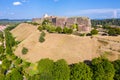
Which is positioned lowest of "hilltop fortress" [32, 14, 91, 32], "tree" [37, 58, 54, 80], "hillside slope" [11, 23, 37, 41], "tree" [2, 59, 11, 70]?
"tree" [2, 59, 11, 70]

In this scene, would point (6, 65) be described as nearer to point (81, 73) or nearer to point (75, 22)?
point (81, 73)

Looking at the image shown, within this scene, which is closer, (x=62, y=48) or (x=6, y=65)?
(x=6, y=65)

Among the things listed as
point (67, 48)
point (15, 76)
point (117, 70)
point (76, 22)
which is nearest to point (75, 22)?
point (76, 22)

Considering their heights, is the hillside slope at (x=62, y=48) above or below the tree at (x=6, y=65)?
above

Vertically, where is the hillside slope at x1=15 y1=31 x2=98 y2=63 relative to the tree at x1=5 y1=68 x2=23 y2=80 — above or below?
above

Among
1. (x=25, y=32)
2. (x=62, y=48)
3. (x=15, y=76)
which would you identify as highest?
(x=25, y=32)

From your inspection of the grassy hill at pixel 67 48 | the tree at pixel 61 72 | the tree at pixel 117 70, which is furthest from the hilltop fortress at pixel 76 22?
the tree at pixel 61 72

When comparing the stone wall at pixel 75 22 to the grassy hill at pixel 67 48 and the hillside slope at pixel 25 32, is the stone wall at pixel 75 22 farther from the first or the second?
the grassy hill at pixel 67 48

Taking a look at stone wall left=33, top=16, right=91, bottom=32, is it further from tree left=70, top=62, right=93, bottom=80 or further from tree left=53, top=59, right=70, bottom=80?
tree left=70, top=62, right=93, bottom=80

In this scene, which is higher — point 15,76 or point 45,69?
point 45,69

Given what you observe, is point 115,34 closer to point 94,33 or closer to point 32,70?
point 94,33

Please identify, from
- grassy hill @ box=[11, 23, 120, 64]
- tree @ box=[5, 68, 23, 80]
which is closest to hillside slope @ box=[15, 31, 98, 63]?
grassy hill @ box=[11, 23, 120, 64]

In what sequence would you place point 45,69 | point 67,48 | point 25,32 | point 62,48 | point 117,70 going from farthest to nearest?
point 25,32, point 62,48, point 67,48, point 45,69, point 117,70
